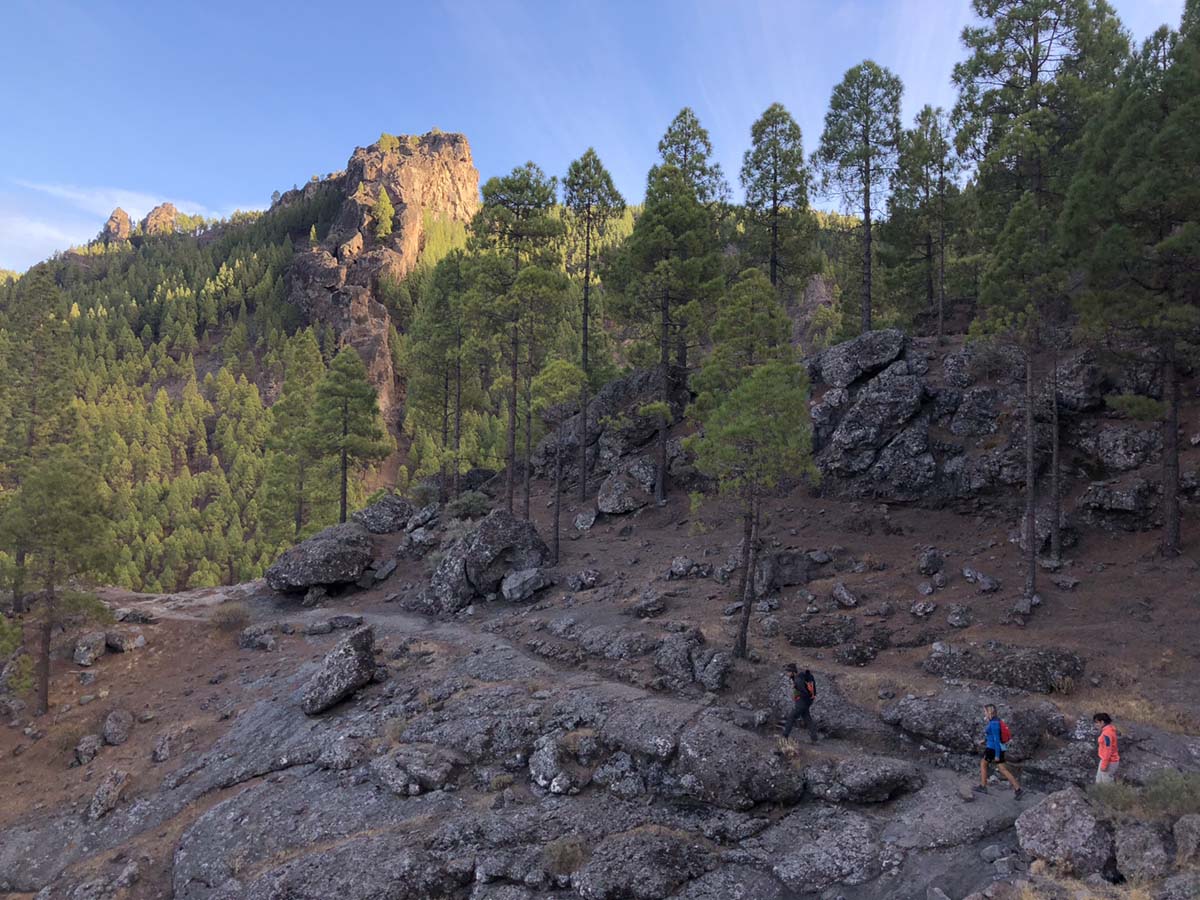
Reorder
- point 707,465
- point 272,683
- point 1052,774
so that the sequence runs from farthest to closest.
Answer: point 272,683 → point 707,465 → point 1052,774

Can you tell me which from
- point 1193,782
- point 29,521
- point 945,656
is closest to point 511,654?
point 945,656

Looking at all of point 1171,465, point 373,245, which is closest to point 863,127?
point 1171,465

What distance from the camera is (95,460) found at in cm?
3641

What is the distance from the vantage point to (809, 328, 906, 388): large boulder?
99.6ft

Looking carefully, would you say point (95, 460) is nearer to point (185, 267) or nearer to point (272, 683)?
point (272, 683)

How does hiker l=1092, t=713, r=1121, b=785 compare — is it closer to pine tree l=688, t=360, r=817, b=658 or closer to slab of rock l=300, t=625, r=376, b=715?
pine tree l=688, t=360, r=817, b=658

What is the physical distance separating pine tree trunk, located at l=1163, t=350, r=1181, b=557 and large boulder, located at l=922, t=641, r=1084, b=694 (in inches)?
255

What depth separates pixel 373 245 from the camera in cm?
15000

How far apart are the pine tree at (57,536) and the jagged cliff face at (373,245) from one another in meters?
99.2

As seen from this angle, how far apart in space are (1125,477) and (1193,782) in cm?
1533

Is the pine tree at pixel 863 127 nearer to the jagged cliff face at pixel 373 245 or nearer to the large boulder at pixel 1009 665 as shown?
the large boulder at pixel 1009 665

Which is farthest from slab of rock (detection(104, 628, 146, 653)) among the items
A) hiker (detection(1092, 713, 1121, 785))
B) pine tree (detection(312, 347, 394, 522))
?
hiker (detection(1092, 713, 1121, 785))

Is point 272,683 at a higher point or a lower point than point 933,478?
lower

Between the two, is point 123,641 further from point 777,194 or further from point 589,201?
point 777,194
